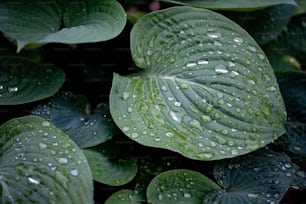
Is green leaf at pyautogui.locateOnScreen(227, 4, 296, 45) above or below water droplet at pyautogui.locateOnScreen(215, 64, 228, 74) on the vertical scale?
below

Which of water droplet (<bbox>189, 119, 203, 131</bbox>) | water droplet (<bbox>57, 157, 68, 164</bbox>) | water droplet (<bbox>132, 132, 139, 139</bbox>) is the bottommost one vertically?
water droplet (<bbox>57, 157, 68, 164</bbox>)

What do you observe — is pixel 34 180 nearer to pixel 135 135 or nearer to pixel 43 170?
pixel 43 170

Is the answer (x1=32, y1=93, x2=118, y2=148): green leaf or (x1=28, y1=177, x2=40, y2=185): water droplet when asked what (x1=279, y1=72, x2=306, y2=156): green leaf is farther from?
(x1=28, y1=177, x2=40, y2=185): water droplet

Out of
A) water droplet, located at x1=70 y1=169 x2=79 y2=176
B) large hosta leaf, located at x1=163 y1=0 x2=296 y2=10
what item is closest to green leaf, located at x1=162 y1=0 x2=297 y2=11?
large hosta leaf, located at x1=163 y1=0 x2=296 y2=10

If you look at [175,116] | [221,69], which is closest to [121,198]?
[175,116]

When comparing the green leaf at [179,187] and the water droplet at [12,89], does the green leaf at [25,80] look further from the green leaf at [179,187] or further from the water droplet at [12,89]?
the green leaf at [179,187]

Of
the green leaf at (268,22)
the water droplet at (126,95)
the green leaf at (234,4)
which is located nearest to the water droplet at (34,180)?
the water droplet at (126,95)
